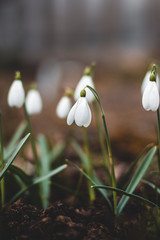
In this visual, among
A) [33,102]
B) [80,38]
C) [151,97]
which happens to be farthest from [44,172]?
[80,38]

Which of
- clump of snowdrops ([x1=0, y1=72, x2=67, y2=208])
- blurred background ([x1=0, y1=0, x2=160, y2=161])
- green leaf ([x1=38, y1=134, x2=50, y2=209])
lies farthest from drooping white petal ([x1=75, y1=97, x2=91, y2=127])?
blurred background ([x1=0, y1=0, x2=160, y2=161])

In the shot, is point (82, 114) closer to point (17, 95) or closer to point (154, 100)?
point (154, 100)

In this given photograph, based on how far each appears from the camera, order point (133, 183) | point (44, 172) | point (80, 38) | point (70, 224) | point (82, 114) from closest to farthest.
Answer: point (70, 224) < point (82, 114) < point (133, 183) < point (44, 172) < point (80, 38)

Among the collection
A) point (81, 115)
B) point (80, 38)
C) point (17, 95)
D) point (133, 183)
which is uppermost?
point (80, 38)

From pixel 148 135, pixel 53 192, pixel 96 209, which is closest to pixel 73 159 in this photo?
pixel 53 192

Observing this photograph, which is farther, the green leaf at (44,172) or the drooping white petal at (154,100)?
the green leaf at (44,172)

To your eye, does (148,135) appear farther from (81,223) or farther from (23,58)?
(23,58)

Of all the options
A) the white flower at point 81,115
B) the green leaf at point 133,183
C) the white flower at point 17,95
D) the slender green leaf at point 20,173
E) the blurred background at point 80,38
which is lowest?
the green leaf at point 133,183

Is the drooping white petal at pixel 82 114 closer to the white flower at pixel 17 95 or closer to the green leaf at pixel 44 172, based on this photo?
the white flower at pixel 17 95

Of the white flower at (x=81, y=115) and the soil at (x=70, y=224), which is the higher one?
the white flower at (x=81, y=115)

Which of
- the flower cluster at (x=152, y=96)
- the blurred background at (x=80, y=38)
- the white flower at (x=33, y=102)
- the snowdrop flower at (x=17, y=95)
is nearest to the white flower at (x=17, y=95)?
the snowdrop flower at (x=17, y=95)

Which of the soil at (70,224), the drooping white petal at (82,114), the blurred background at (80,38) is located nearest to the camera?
the soil at (70,224)
